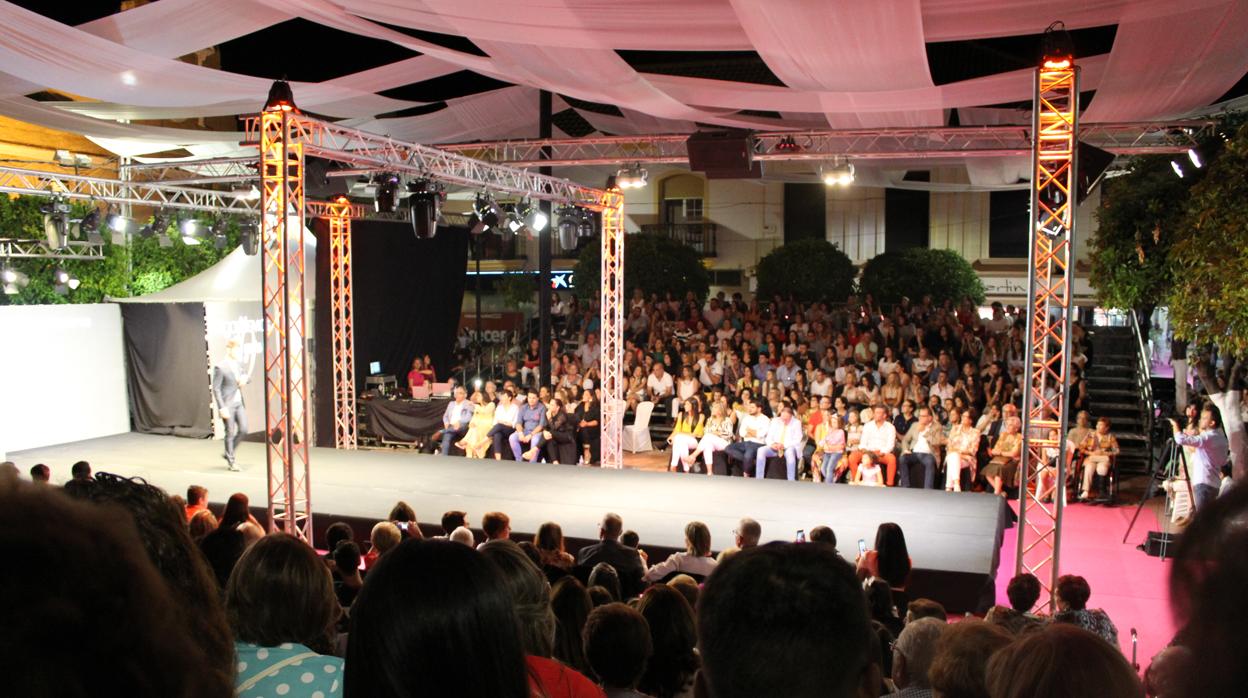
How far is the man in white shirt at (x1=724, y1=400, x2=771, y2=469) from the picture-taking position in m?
10.2

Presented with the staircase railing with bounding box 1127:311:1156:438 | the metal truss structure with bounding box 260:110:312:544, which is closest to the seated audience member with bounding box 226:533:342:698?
the metal truss structure with bounding box 260:110:312:544

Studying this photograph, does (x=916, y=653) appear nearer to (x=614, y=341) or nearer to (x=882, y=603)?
(x=882, y=603)

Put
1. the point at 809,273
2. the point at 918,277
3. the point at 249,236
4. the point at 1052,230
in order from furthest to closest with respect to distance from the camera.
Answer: the point at 809,273, the point at 918,277, the point at 249,236, the point at 1052,230

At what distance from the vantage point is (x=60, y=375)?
12109 mm

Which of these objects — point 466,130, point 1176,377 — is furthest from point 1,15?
point 1176,377

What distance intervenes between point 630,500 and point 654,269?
865cm

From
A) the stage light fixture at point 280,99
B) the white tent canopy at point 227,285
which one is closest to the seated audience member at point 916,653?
the stage light fixture at point 280,99

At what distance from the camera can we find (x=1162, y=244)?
30.8 ft

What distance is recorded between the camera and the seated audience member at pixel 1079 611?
3844 mm

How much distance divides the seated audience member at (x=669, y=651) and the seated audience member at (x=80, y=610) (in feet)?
7.78

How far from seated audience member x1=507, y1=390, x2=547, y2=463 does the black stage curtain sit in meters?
4.21

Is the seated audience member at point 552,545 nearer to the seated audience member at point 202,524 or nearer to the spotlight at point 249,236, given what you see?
the seated audience member at point 202,524

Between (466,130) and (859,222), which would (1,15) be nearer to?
(466,130)

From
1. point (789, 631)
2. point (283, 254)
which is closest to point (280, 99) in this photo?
point (283, 254)
